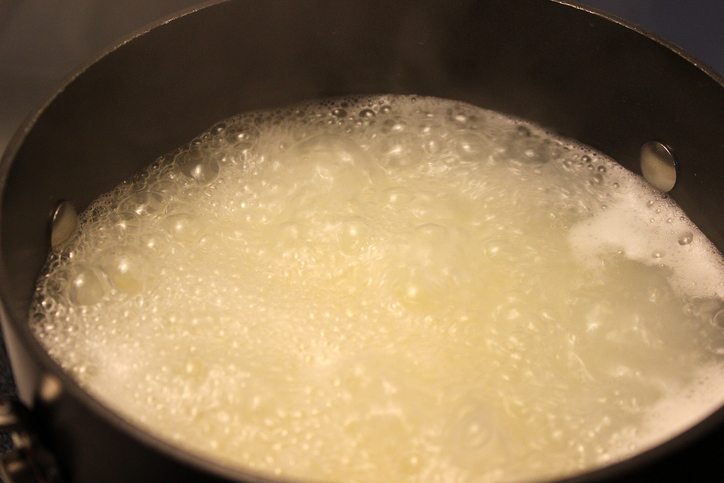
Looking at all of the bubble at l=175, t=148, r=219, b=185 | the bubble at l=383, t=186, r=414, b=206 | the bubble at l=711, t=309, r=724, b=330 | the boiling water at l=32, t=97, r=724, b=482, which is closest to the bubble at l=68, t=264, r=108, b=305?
the boiling water at l=32, t=97, r=724, b=482

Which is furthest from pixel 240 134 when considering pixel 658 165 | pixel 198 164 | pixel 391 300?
pixel 658 165

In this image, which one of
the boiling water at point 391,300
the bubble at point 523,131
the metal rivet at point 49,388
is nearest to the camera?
the metal rivet at point 49,388

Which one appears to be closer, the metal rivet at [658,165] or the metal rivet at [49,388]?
the metal rivet at [49,388]

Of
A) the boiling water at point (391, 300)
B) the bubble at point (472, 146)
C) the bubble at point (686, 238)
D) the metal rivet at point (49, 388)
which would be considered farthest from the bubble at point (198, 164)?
the bubble at point (686, 238)

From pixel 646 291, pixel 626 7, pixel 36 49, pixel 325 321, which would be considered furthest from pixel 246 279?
pixel 626 7

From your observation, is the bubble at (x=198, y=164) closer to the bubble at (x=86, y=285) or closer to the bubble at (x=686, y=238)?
the bubble at (x=86, y=285)

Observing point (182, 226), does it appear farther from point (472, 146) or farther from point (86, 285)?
point (472, 146)
